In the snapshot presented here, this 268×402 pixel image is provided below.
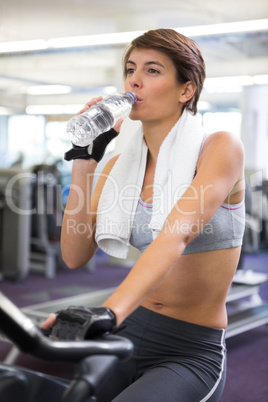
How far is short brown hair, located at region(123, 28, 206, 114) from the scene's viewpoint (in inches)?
51.3

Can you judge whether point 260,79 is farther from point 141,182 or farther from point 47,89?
point 141,182

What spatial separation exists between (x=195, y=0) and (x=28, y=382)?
6.55 m

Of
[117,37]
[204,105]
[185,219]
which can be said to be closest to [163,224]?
[185,219]

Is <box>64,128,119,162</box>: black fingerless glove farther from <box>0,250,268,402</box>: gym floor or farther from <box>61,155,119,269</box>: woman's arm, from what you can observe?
<box>0,250,268,402</box>: gym floor

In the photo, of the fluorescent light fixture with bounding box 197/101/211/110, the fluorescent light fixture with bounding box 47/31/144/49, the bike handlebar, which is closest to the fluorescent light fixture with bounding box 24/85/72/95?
the fluorescent light fixture with bounding box 47/31/144/49

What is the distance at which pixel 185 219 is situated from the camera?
43.1 inches

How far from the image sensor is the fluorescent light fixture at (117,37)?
624cm

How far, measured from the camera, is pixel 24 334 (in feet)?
2.23

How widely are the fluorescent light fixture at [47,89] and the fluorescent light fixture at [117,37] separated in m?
0.91

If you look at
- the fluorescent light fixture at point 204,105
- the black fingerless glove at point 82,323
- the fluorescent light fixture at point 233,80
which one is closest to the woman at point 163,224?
the black fingerless glove at point 82,323

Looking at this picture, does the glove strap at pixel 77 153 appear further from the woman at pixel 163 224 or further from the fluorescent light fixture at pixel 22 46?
the fluorescent light fixture at pixel 22 46

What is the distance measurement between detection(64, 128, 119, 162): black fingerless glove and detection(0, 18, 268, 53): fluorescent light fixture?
15.5 feet

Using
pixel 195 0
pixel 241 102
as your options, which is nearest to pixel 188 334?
pixel 195 0

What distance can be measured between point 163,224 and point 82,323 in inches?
17.5
